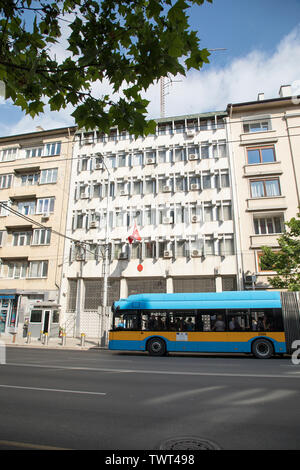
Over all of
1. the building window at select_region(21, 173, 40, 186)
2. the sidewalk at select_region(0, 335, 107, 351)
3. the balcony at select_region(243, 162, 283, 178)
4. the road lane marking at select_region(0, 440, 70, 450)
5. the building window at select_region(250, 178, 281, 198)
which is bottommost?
the road lane marking at select_region(0, 440, 70, 450)

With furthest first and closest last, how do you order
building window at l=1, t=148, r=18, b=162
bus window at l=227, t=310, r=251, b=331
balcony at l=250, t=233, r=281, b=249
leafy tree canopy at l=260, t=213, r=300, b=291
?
building window at l=1, t=148, r=18, b=162, balcony at l=250, t=233, r=281, b=249, leafy tree canopy at l=260, t=213, r=300, b=291, bus window at l=227, t=310, r=251, b=331

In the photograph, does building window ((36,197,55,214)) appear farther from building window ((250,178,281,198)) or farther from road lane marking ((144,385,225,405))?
road lane marking ((144,385,225,405))

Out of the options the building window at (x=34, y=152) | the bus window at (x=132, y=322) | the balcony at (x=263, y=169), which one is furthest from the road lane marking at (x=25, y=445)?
the building window at (x=34, y=152)

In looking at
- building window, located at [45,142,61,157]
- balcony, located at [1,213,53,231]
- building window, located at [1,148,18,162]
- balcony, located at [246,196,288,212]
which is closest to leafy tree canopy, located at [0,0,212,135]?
balcony, located at [246,196,288,212]

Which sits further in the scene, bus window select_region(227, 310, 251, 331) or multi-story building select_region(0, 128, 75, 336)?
multi-story building select_region(0, 128, 75, 336)

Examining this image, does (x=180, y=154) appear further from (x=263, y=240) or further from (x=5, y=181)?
(x=5, y=181)

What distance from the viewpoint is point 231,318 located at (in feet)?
48.6

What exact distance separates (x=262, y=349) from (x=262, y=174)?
1538cm

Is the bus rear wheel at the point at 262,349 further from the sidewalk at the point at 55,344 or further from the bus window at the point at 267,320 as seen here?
the sidewalk at the point at 55,344

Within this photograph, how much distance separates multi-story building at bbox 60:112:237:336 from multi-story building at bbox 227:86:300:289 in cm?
97

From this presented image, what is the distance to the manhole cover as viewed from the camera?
3629 mm

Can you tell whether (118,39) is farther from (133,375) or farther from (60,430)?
(133,375)

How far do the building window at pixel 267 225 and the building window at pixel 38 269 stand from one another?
63.5ft

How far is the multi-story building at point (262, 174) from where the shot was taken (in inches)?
922
